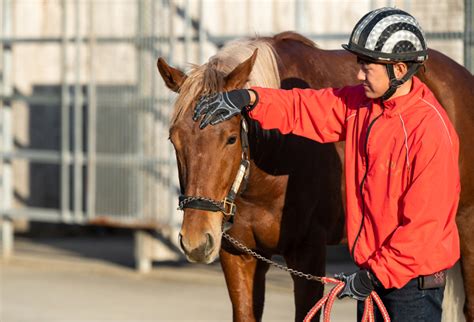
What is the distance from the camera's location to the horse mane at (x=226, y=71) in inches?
185

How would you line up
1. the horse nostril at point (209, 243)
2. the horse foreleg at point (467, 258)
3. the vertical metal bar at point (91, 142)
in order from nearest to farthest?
1. the horse nostril at point (209, 243)
2. the horse foreleg at point (467, 258)
3. the vertical metal bar at point (91, 142)

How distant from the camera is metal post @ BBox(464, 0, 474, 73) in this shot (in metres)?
8.16

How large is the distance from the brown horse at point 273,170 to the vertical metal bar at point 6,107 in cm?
620

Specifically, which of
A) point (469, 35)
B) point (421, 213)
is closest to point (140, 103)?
point (469, 35)

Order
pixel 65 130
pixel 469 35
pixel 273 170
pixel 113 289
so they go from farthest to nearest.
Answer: pixel 65 130, pixel 113 289, pixel 469 35, pixel 273 170

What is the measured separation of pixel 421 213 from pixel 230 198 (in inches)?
43.0

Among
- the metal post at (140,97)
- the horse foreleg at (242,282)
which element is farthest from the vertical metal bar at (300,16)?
the horse foreleg at (242,282)

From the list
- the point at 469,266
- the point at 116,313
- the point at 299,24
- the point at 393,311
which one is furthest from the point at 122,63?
the point at 393,311

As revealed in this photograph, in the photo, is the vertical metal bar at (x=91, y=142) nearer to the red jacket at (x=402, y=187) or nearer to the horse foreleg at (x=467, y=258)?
the horse foreleg at (x=467, y=258)

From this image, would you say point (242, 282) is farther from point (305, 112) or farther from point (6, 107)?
point (6, 107)

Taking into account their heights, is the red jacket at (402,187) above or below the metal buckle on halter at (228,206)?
above

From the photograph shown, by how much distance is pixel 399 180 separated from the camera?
400cm

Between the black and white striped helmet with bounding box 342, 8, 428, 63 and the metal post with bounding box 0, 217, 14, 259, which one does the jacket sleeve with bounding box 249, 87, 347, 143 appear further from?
the metal post with bounding box 0, 217, 14, 259

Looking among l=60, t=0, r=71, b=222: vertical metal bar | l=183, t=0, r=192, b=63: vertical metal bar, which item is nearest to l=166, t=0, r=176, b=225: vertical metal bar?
l=183, t=0, r=192, b=63: vertical metal bar
